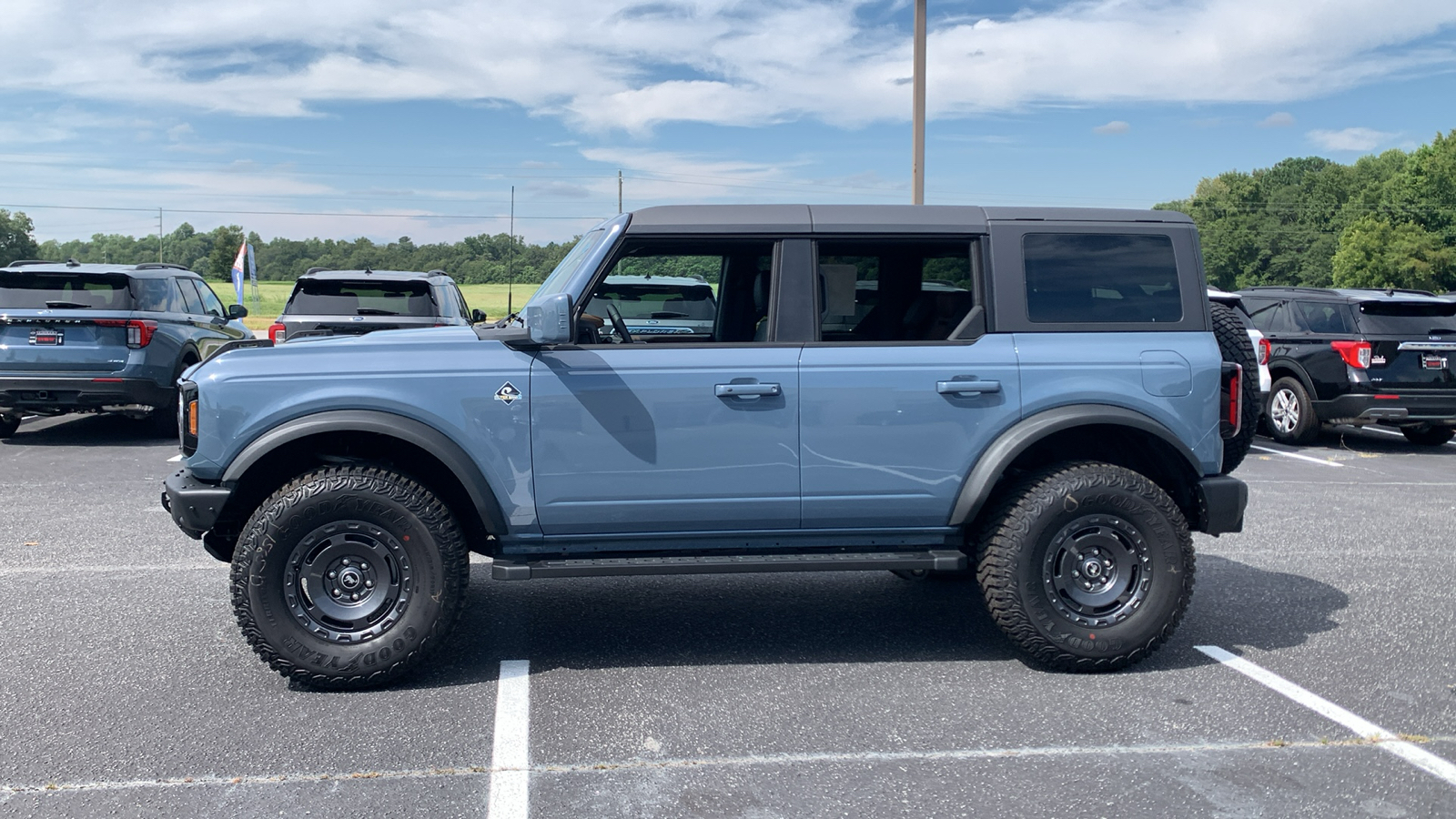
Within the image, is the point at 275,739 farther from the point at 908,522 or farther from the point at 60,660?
the point at 908,522

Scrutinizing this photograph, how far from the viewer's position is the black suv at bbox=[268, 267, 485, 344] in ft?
38.5

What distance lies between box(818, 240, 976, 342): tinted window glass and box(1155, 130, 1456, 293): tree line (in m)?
87.2

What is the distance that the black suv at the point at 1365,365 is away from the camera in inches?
469

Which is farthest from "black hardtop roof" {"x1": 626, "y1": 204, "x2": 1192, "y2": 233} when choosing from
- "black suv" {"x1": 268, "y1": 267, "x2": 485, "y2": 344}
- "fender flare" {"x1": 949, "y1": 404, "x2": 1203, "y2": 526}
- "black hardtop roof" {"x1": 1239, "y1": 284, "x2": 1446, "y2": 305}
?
"black hardtop roof" {"x1": 1239, "y1": 284, "x2": 1446, "y2": 305}

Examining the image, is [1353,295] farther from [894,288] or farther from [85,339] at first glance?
[85,339]

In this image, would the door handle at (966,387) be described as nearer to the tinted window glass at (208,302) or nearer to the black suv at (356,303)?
the black suv at (356,303)

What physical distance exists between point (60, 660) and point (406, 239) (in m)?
52.1

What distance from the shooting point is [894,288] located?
16.4 feet

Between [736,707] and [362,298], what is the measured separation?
8.77 m

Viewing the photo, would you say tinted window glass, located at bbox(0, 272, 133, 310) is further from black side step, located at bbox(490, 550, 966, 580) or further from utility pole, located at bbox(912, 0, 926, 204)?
utility pole, located at bbox(912, 0, 926, 204)

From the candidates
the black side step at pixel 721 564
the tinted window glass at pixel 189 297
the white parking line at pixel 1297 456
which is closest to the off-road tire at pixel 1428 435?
the white parking line at pixel 1297 456

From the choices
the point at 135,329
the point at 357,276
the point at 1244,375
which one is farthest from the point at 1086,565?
the point at 135,329

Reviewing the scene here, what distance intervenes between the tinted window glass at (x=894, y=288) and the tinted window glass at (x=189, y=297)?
10044mm

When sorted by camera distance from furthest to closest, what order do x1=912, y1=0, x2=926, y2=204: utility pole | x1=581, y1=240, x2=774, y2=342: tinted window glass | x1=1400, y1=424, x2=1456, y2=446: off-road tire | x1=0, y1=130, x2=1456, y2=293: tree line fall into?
x1=0, y1=130, x2=1456, y2=293: tree line
x1=912, y1=0, x2=926, y2=204: utility pole
x1=1400, y1=424, x2=1456, y2=446: off-road tire
x1=581, y1=240, x2=774, y2=342: tinted window glass
